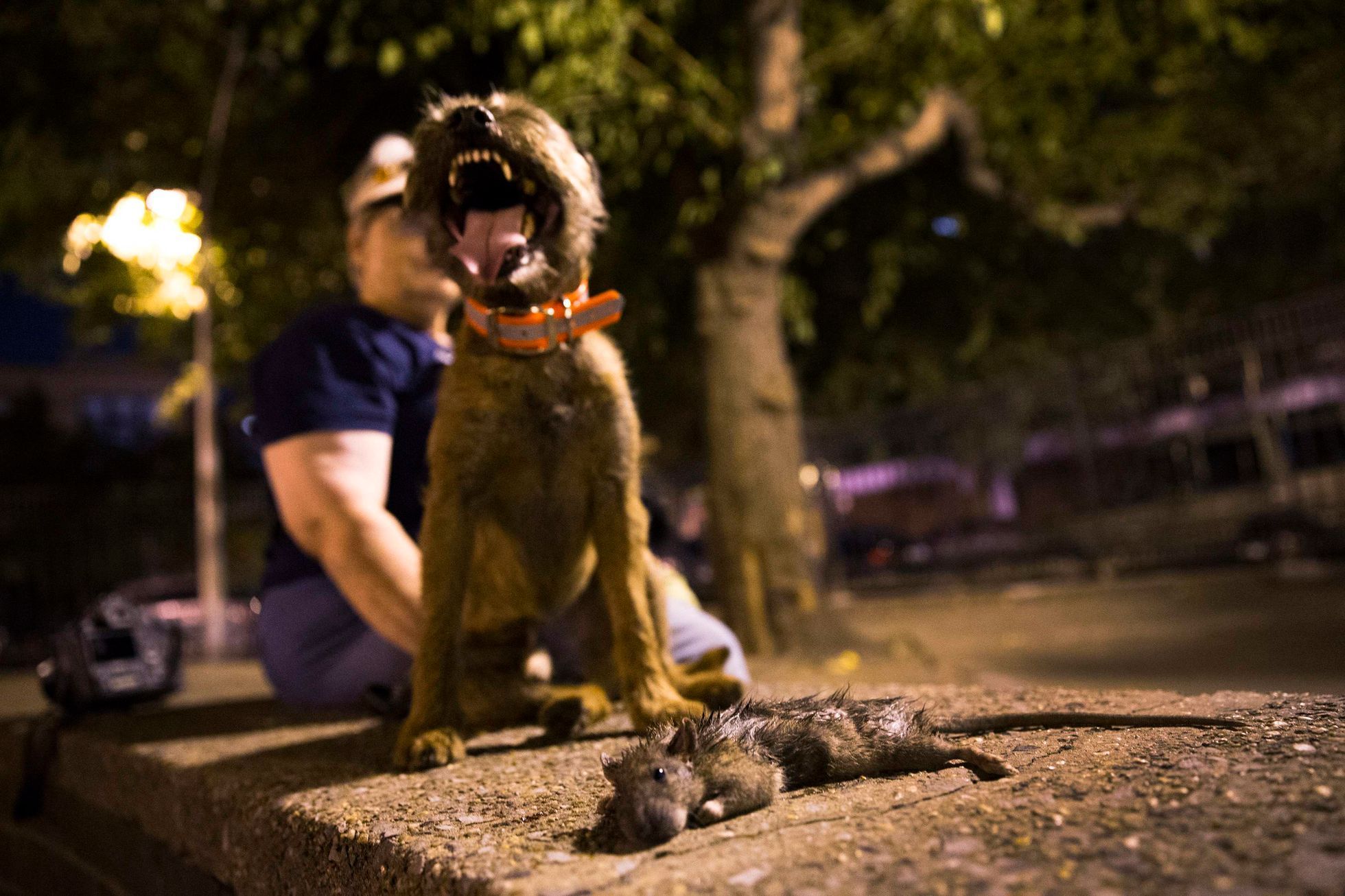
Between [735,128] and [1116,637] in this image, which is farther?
[1116,637]

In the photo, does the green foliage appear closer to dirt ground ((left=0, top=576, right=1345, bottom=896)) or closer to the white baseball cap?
the white baseball cap

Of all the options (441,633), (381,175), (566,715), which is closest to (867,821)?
(566,715)

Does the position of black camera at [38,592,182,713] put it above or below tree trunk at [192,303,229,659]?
below

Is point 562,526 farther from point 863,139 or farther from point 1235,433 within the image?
point 1235,433

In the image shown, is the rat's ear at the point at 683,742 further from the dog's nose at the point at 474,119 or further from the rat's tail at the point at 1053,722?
the dog's nose at the point at 474,119

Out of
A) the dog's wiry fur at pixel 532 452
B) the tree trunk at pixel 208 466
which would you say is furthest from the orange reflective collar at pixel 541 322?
the tree trunk at pixel 208 466

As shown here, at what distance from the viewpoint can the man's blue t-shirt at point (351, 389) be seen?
3.25m

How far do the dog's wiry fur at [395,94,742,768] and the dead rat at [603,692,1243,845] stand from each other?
59cm

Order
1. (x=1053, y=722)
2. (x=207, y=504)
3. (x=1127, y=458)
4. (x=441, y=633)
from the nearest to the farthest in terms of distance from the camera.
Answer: (x=1053, y=722)
(x=441, y=633)
(x=207, y=504)
(x=1127, y=458)

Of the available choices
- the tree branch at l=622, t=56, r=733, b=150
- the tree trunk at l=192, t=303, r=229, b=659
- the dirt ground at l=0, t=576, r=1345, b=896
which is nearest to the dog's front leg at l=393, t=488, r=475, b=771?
the dirt ground at l=0, t=576, r=1345, b=896

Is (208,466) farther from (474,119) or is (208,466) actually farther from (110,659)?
(474,119)

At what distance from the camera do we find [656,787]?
1473 millimetres

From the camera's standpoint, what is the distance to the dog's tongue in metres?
2.40

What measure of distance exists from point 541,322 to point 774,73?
6.03m
